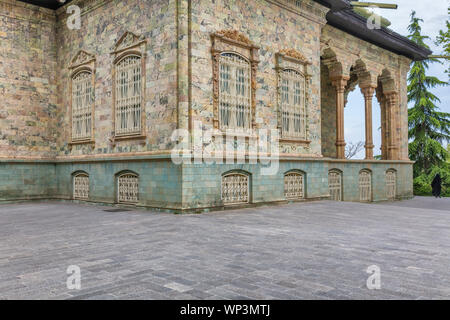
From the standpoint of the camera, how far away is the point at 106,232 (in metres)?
7.06

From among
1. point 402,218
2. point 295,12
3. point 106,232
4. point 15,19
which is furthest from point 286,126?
point 15,19

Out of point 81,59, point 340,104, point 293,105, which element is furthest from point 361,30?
point 81,59

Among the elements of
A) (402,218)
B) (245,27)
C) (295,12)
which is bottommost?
(402,218)

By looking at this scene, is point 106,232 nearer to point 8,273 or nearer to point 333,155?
point 8,273

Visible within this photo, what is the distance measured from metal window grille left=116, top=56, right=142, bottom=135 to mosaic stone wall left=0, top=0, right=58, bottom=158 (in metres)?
4.38

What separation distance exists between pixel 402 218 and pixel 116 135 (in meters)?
8.35

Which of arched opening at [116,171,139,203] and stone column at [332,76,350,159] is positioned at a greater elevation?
stone column at [332,76,350,159]

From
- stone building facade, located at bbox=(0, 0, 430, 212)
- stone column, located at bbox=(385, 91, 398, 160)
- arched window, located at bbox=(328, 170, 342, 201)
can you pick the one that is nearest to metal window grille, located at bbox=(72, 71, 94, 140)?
stone building facade, located at bbox=(0, 0, 430, 212)

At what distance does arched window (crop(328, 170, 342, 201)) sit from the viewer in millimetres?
15758

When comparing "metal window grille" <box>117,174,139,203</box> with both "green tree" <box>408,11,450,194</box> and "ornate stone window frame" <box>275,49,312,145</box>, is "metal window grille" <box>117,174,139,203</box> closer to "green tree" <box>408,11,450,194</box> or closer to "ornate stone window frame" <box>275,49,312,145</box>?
"ornate stone window frame" <box>275,49,312,145</box>

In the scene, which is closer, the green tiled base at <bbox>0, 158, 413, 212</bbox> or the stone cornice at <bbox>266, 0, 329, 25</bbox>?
the green tiled base at <bbox>0, 158, 413, 212</bbox>

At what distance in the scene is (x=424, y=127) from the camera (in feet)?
89.6

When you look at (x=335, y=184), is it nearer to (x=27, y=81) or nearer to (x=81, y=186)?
(x=81, y=186)

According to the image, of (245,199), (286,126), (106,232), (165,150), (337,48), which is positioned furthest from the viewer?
(337,48)
